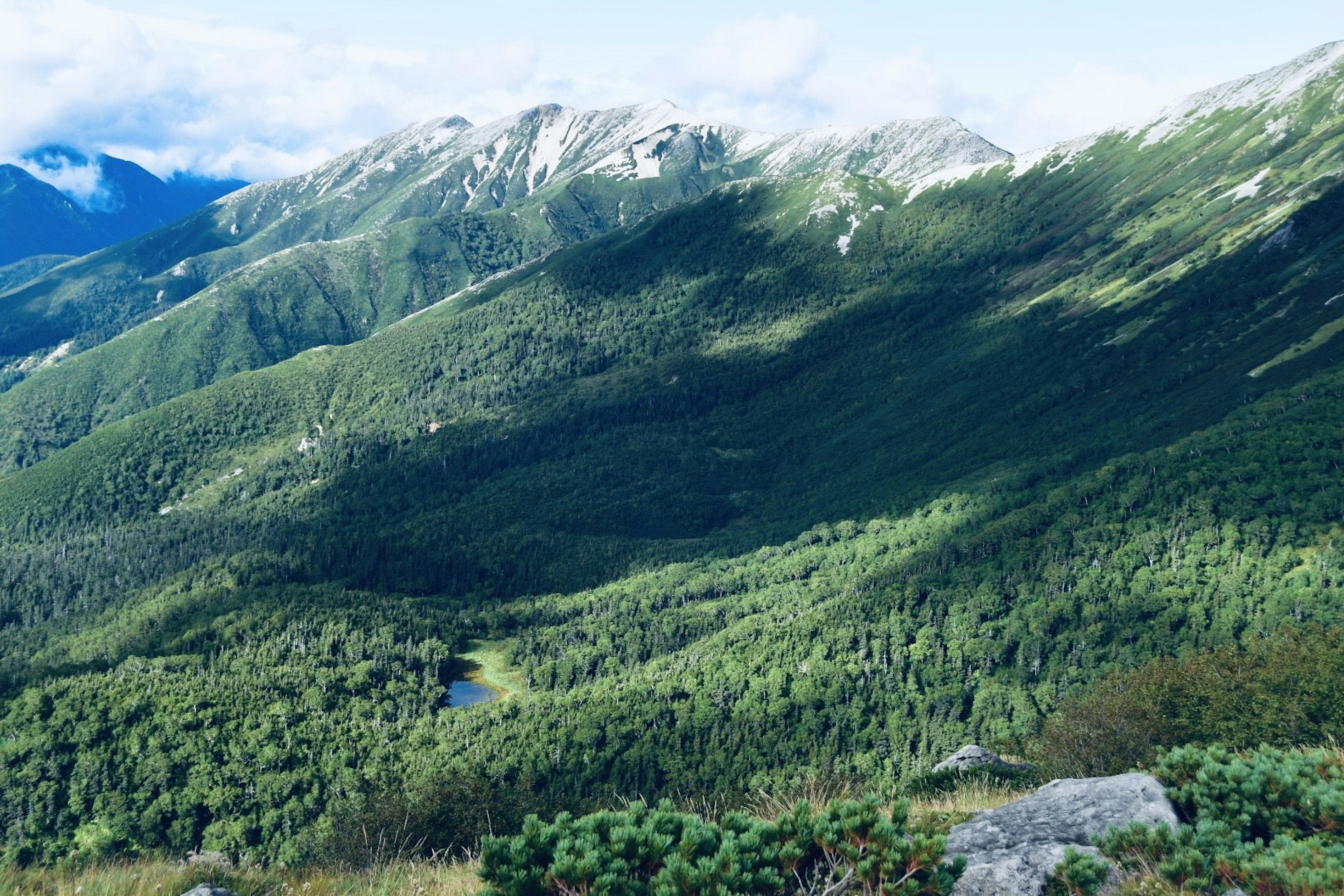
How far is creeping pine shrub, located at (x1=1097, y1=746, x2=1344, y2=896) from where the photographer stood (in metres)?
17.0

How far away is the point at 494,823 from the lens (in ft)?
244

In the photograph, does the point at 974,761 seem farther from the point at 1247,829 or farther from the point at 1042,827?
the point at 1247,829

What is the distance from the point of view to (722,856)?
58.2 feet

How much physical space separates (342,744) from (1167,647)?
183 m

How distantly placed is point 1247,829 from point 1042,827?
14.2 feet

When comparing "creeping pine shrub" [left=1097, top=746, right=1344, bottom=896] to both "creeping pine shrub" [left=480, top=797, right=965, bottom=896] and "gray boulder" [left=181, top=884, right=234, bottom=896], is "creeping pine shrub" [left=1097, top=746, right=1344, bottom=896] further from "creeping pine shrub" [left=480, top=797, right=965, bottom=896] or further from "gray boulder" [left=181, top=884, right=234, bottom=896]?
"gray boulder" [left=181, top=884, right=234, bottom=896]

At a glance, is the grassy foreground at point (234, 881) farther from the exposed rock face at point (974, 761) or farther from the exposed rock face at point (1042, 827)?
the exposed rock face at point (974, 761)

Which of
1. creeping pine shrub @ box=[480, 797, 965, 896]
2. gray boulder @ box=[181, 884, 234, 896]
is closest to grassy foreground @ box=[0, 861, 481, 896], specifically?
gray boulder @ box=[181, 884, 234, 896]

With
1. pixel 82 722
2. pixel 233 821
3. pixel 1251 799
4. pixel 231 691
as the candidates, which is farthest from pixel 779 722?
pixel 1251 799

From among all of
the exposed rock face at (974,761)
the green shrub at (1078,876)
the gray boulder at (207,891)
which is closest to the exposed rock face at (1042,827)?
the green shrub at (1078,876)

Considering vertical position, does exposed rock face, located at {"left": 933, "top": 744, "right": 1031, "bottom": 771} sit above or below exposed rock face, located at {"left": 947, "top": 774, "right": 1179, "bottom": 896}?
below

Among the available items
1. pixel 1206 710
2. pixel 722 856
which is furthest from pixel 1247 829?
pixel 1206 710

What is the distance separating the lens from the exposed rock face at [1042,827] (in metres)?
19.1

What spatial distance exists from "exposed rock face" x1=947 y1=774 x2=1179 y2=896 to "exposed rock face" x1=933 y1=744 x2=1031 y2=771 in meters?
20.5
